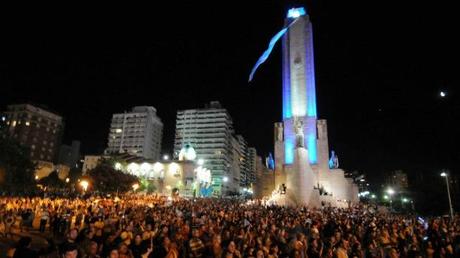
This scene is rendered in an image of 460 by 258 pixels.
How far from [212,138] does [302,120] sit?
200 ft

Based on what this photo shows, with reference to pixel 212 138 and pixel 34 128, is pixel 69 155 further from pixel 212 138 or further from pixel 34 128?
pixel 212 138

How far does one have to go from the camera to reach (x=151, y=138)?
5463 inches

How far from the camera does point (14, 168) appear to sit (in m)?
36.8

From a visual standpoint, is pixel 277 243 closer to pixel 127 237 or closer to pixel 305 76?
pixel 127 237

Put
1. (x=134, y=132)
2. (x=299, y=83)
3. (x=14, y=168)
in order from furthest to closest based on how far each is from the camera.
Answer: (x=134, y=132) < (x=299, y=83) < (x=14, y=168)

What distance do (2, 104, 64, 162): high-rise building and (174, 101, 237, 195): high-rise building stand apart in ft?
146

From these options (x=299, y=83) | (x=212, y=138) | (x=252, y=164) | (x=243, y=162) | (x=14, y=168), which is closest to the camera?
(x=14, y=168)

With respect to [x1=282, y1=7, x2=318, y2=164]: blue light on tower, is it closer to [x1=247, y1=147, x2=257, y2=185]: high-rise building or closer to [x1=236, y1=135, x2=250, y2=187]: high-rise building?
[x1=236, y1=135, x2=250, y2=187]: high-rise building

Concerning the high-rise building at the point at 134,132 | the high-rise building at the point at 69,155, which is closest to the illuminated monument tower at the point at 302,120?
the high-rise building at the point at 134,132

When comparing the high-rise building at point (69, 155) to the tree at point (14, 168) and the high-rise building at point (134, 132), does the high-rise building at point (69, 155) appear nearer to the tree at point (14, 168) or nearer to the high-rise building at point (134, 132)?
the high-rise building at point (134, 132)

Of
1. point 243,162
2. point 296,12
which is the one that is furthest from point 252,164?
point 296,12

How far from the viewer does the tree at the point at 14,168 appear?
34.4 m

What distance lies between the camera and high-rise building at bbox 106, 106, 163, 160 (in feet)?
440

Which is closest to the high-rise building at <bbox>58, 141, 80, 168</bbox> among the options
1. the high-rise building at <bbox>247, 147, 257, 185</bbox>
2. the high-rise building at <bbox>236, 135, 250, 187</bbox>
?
the high-rise building at <bbox>236, 135, 250, 187</bbox>
